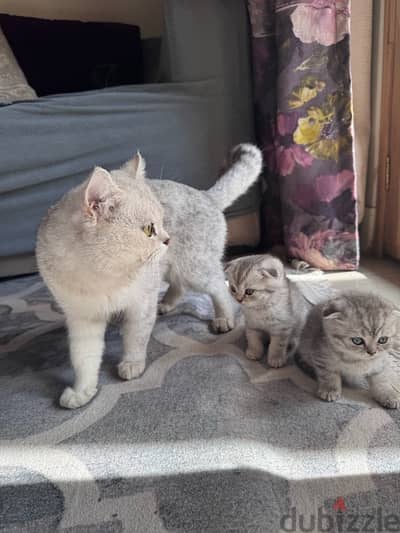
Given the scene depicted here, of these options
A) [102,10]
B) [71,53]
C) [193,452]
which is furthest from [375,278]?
[102,10]

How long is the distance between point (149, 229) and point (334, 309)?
0.51m

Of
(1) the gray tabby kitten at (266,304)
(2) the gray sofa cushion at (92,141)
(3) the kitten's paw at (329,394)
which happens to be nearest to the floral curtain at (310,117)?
(2) the gray sofa cushion at (92,141)

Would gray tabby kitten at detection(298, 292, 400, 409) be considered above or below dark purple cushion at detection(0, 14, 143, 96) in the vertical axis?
below

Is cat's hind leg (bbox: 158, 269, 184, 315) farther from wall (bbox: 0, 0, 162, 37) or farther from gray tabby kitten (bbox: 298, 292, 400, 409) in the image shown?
wall (bbox: 0, 0, 162, 37)

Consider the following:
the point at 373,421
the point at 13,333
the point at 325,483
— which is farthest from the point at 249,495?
the point at 13,333

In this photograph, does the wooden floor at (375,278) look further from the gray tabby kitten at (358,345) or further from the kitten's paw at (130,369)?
the kitten's paw at (130,369)

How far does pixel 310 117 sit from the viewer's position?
6.22 feet

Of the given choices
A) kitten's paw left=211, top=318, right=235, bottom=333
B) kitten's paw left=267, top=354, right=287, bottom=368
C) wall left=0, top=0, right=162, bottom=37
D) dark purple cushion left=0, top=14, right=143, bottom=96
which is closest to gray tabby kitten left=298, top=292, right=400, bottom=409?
kitten's paw left=267, top=354, right=287, bottom=368

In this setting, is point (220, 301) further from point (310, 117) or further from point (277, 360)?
point (310, 117)

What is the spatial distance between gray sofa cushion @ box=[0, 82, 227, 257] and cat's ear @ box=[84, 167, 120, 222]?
3.34 feet

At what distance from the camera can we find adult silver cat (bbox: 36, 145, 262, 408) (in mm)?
975

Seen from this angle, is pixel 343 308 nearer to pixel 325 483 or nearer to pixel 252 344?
pixel 252 344

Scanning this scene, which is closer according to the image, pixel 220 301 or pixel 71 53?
pixel 220 301

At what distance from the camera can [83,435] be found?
1014mm
